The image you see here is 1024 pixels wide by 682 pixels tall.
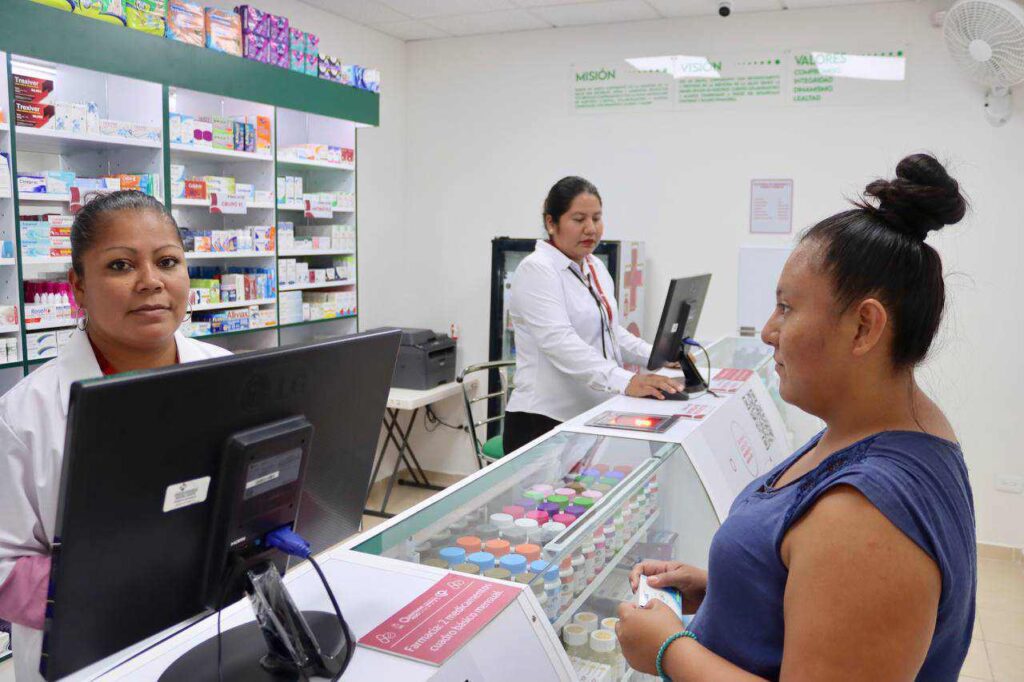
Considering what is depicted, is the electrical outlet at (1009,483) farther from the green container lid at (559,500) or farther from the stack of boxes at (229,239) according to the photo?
the stack of boxes at (229,239)

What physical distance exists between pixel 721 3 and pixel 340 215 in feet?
9.24

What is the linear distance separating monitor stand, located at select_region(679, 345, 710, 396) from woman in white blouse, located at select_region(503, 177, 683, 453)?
245 mm

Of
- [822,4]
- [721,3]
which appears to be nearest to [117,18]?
[721,3]

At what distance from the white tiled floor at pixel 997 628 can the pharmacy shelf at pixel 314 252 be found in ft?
8.23

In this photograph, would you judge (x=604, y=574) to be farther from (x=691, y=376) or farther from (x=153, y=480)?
(x=691, y=376)

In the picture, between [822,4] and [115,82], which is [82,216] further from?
[822,4]

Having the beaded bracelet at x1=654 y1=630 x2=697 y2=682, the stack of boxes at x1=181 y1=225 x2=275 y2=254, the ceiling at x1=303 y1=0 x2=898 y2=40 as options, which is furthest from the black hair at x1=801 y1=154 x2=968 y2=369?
the ceiling at x1=303 y1=0 x2=898 y2=40

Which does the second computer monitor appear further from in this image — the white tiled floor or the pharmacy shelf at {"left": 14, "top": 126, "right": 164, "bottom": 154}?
the pharmacy shelf at {"left": 14, "top": 126, "right": 164, "bottom": 154}

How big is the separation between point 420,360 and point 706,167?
7.80 feet

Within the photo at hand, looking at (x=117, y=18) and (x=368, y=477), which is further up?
(x=117, y=18)

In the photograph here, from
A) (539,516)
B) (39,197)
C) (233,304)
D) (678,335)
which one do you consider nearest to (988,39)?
(678,335)

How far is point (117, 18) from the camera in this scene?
3389mm

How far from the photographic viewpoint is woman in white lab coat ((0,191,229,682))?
140cm

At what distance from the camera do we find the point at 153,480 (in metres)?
0.95
